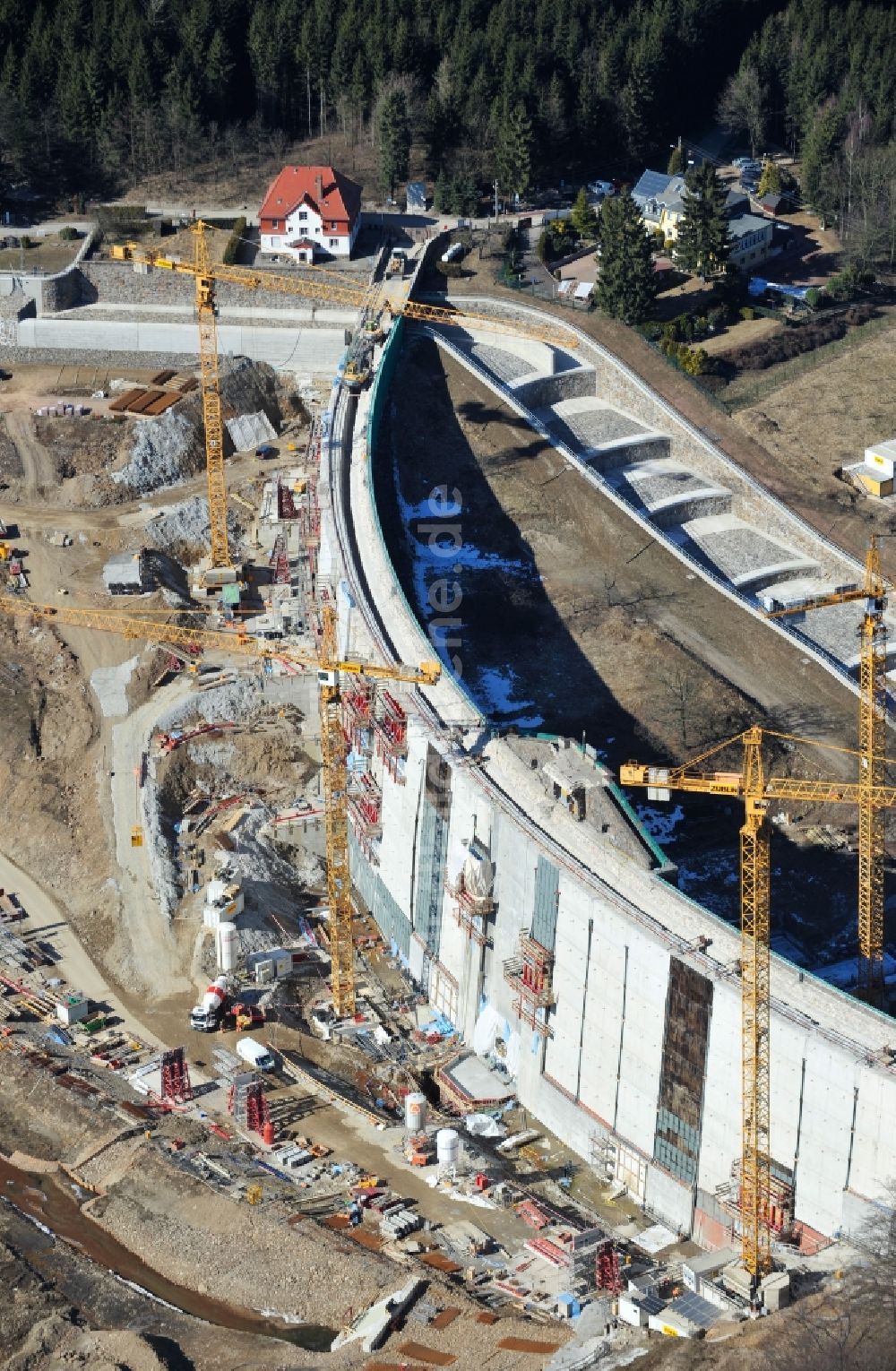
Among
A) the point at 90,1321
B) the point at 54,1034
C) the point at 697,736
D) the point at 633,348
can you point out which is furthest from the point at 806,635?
the point at 90,1321

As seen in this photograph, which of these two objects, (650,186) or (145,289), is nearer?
(145,289)

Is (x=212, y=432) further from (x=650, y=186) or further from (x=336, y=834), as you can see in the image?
(x=650, y=186)

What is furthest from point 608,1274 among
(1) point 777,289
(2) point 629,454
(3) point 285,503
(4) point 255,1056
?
(1) point 777,289

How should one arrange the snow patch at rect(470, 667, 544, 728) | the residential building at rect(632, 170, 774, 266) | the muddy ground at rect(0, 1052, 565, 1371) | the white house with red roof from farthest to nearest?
the residential building at rect(632, 170, 774, 266) → the white house with red roof → the snow patch at rect(470, 667, 544, 728) → the muddy ground at rect(0, 1052, 565, 1371)

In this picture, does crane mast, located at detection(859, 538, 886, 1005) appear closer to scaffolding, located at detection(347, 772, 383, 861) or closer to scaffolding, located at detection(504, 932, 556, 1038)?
scaffolding, located at detection(504, 932, 556, 1038)

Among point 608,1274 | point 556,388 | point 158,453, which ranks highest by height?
point 556,388

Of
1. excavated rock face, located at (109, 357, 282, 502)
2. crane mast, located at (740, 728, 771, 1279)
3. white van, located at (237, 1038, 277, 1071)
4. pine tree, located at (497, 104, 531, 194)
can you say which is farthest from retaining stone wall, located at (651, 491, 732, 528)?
crane mast, located at (740, 728, 771, 1279)
